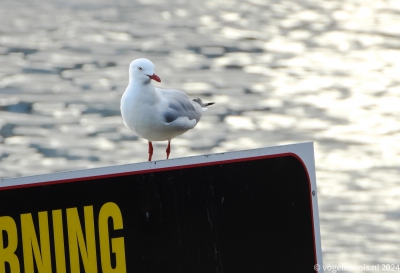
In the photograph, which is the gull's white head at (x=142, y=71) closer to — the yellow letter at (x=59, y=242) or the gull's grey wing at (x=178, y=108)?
the gull's grey wing at (x=178, y=108)

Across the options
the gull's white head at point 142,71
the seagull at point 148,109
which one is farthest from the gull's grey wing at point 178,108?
the gull's white head at point 142,71

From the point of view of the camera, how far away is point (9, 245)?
312 cm

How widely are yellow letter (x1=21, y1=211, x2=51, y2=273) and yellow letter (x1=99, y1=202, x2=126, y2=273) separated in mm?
192

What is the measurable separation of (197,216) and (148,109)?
7.05ft

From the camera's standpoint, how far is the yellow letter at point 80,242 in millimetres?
3125

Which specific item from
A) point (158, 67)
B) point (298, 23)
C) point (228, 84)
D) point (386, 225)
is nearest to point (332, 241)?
point (386, 225)

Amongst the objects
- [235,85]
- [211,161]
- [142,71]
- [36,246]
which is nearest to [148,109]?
[142,71]

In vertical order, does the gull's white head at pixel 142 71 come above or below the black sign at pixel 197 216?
above

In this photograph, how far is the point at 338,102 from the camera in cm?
1316

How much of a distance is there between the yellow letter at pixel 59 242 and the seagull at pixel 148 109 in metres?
2.11

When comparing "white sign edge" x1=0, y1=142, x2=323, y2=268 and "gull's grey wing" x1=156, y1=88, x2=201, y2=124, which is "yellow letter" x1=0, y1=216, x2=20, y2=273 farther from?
"gull's grey wing" x1=156, y1=88, x2=201, y2=124

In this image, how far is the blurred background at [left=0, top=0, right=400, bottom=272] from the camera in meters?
10.6

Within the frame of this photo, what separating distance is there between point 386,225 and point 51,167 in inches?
164

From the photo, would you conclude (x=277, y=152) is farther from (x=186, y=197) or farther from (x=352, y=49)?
(x=352, y=49)
